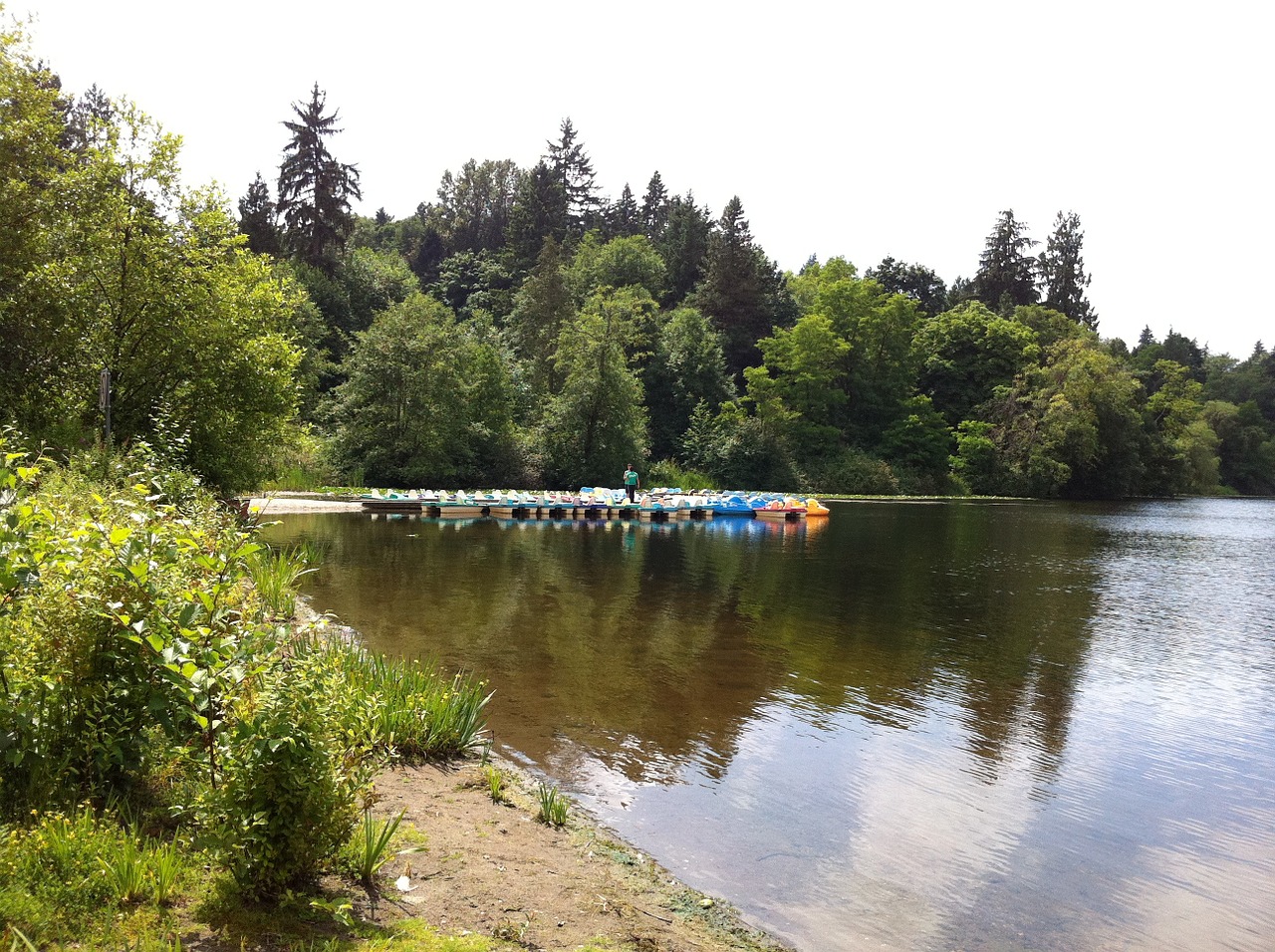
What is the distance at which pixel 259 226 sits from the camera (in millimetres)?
51375

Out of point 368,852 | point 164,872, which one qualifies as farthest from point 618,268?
point 164,872

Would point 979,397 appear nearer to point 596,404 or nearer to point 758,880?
point 596,404

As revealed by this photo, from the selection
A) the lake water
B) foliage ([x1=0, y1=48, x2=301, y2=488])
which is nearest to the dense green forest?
foliage ([x1=0, y1=48, x2=301, y2=488])

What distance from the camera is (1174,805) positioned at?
7.69 metres

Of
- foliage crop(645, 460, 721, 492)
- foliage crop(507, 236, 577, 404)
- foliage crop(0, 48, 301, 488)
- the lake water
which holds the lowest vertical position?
the lake water

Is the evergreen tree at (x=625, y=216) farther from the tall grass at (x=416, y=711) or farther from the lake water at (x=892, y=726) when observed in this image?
the tall grass at (x=416, y=711)

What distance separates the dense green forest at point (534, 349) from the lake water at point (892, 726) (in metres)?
5.52

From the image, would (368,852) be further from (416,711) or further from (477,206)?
(477,206)

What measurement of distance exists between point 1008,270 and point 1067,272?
815 centimetres

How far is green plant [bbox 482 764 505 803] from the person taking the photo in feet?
20.7

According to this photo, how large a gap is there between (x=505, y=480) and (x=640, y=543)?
18.2 m

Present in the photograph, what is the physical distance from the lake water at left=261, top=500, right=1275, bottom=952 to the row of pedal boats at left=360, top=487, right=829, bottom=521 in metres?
9.99

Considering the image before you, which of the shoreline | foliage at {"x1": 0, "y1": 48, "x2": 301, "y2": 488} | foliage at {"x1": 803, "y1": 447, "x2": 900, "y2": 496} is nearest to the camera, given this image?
the shoreline

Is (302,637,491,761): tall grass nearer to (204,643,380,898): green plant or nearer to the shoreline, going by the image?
the shoreline
